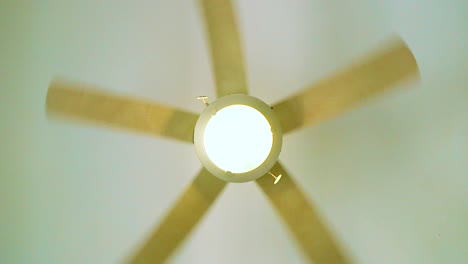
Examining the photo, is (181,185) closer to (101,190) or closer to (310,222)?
(101,190)

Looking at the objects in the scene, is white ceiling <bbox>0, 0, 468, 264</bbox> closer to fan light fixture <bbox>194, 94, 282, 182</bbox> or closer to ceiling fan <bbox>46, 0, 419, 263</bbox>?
ceiling fan <bbox>46, 0, 419, 263</bbox>

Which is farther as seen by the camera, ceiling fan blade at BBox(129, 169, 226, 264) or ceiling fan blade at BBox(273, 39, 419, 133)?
ceiling fan blade at BBox(129, 169, 226, 264)

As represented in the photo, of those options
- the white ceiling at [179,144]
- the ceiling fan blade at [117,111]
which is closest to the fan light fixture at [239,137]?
the ceiling fan blade at [117,111]

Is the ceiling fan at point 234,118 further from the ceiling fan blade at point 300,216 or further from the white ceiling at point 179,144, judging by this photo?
the white ceiling at point 179,144

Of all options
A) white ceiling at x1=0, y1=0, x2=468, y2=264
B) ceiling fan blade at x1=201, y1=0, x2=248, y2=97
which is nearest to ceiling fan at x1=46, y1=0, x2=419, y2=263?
ceiling fan blade at x1=201, y1=0, x2=248, y2=97

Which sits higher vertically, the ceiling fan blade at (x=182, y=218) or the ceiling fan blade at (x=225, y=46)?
the ceiling fan blade at (x=225, y=46)

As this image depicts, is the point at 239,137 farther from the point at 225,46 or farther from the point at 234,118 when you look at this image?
the point at 225,46

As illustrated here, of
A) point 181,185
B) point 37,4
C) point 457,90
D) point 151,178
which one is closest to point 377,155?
point 457,90
